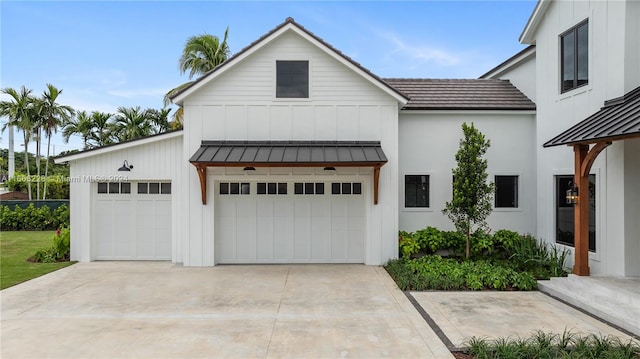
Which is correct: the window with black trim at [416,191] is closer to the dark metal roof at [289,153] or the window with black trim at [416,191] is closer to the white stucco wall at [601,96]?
the dark metal roof at [289,153]

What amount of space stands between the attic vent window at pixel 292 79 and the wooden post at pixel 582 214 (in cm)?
687

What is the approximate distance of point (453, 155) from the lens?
38.4 ft

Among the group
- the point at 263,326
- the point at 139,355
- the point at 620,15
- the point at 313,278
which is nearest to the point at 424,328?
the point at 263,326

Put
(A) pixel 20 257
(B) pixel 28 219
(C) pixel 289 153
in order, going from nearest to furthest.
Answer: (C) pixel 289 153 < (A) pixel 20 257 < (B) pixel 28 219

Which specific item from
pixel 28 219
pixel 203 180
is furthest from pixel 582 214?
pixel 28 219

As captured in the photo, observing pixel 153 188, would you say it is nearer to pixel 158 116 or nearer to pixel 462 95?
pixel 462 95

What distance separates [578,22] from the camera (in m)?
Answer: 9.05

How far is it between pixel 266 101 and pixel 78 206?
6435 mm

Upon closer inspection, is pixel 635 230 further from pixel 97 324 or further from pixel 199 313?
pixel 97 324

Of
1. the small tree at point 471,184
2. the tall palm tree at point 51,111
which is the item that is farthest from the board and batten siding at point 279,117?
the tall palm tree at point 51,111

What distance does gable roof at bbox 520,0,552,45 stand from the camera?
33.0ft

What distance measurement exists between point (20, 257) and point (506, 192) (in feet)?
51.8

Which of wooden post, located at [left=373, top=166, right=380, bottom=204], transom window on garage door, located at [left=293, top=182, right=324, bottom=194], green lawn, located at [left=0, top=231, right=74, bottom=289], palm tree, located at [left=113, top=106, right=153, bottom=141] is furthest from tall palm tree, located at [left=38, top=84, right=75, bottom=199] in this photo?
wooden post, located at [left=373, top=166, right=380, bottom=204]

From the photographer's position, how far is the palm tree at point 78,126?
2491 cm
